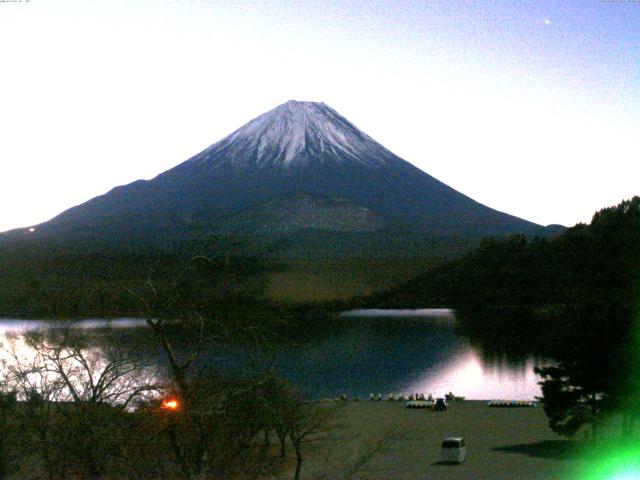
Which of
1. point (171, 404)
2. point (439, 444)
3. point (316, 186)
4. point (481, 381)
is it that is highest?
point (316, 186)

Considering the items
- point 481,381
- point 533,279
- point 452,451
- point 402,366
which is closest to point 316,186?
point 533,279

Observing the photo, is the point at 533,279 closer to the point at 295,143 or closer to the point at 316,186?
the point at 316,186

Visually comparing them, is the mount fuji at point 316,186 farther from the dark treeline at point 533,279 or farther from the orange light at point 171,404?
the orange light at point 171,404

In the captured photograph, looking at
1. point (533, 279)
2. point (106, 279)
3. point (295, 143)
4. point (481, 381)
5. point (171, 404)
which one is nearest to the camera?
point (171, 404)

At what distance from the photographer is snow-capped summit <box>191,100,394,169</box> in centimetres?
7025

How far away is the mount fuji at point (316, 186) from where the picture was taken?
5525cm

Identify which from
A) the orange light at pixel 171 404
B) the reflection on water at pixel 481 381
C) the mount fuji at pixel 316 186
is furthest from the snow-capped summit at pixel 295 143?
the orange light at pixel 171 404

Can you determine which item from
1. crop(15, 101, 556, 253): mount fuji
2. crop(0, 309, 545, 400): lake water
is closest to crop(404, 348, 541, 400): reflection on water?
crop(0, 309, 545, 400): lake water

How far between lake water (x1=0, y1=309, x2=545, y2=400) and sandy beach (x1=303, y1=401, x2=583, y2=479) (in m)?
1.80

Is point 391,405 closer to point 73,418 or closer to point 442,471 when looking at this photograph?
point 442,471

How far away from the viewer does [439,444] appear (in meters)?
13.0

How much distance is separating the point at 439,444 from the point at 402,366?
48.0ft

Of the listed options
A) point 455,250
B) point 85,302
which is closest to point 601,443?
point 85,302

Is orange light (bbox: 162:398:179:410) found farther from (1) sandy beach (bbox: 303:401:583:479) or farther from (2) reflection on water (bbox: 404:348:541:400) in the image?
(2) reflection on water (bbox: 404:348:541:400)
